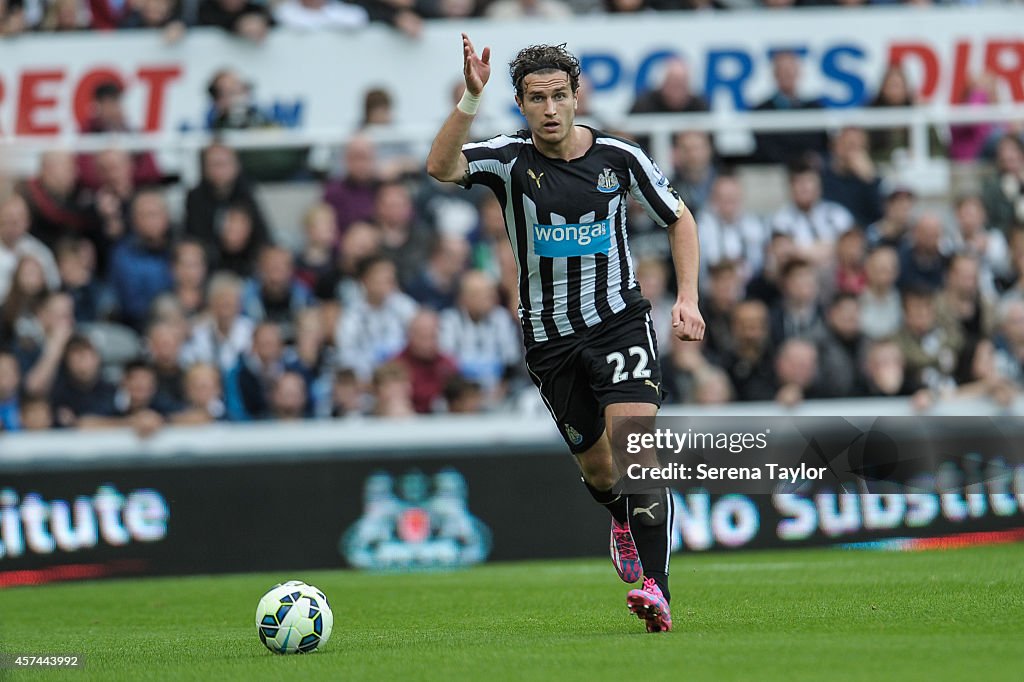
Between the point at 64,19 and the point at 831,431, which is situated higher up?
the point at 64,19

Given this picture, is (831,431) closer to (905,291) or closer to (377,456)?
(905,291)

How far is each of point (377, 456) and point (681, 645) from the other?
20.9 ft

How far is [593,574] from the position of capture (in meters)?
11.1

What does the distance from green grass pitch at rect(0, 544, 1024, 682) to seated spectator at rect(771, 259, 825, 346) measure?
227 cm

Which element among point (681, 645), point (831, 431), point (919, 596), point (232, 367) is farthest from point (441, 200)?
point (681, 645)

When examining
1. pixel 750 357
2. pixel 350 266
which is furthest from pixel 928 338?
pixel 350 266

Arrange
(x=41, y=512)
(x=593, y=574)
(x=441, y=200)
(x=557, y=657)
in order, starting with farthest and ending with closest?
(x=441, y=200), (x=41, y=512), (x=593, y=574), (x=557, y=657)

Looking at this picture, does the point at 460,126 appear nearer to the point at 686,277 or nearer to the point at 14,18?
the point at 686,277

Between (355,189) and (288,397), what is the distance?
226 cm

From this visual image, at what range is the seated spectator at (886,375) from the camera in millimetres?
13234

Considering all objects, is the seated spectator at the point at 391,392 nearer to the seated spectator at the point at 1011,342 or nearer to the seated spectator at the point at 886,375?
the seated spectator at the point at 886,375

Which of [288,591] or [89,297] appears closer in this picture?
[288,591]

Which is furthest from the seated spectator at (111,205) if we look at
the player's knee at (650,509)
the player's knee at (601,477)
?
the player's knee at (650,509)

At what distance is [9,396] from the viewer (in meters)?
13.1
